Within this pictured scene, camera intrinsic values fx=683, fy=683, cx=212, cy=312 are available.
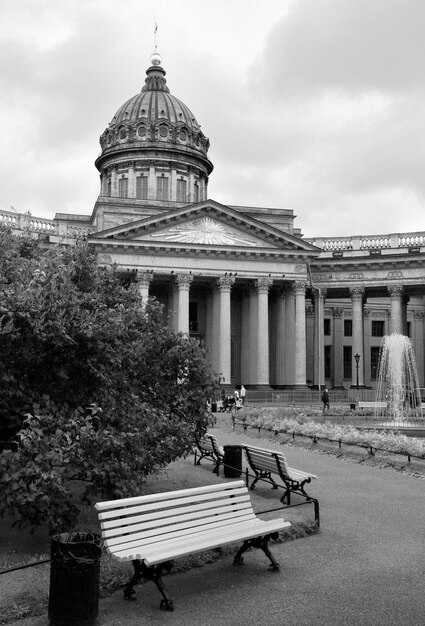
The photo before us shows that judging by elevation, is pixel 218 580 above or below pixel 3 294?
below

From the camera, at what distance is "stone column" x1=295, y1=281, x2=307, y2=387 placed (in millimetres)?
50375

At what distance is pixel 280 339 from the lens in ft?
171

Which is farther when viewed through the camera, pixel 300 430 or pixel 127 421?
pixel 300 430

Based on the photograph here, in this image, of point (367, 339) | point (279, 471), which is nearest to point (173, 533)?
point (279, 471)

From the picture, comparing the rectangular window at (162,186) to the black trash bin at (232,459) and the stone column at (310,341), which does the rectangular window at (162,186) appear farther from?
the black trash bin at (232,459)

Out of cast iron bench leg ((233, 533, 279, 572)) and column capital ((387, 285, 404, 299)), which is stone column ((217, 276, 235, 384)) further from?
cast iron bench leg ((233, 533, 279, 572))

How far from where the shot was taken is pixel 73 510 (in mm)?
8547

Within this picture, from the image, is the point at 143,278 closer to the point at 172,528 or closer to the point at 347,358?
the point at 347,358

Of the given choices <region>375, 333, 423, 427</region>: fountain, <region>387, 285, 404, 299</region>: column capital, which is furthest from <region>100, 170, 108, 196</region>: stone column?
<region>375, 333, 423, 427</region>: fountain

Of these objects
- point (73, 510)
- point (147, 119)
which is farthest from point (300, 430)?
point (147, 119)

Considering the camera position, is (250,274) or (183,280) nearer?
(183,280)

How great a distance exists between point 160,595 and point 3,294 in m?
4.29

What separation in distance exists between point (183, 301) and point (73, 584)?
4286cm

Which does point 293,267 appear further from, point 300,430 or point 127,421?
point 127,421
